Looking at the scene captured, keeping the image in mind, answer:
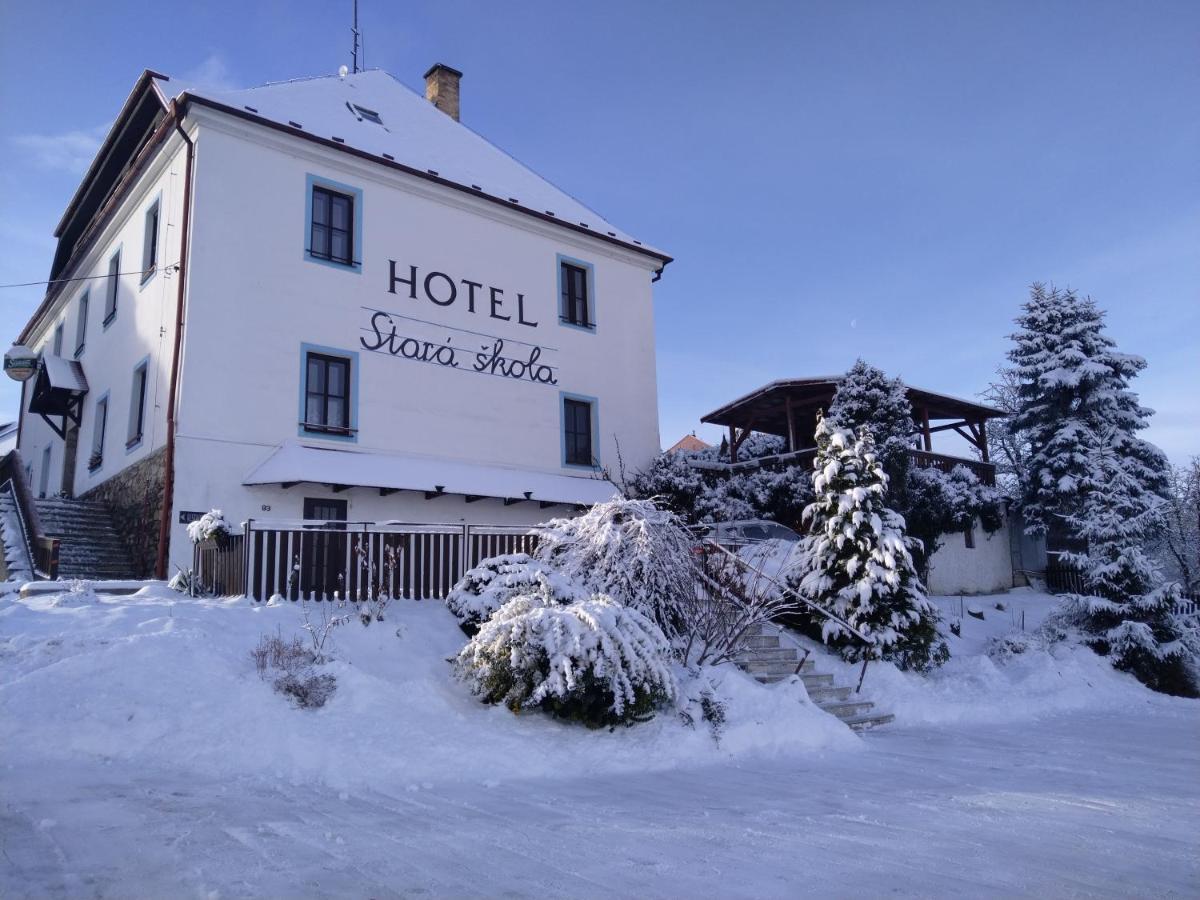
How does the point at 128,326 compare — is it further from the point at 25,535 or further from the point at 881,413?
the point at 881,413

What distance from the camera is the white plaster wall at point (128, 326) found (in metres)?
15.5

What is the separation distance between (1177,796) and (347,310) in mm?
14265

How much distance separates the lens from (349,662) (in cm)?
845

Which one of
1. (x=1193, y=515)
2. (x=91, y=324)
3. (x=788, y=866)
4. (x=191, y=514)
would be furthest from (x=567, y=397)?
(x=1193, y=515)

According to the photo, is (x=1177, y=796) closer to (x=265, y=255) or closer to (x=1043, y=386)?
(x=265, y=255)

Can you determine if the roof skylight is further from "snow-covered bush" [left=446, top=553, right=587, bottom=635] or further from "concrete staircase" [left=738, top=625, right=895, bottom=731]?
"concrete staircase" [left=738, top=625, right=895, bottom=731]

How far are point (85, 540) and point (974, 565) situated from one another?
63.0 feet

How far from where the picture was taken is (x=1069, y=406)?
24.8 metres

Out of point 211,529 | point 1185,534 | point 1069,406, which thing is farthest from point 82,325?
point 1185,534

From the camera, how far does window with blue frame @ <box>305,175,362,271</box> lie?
16312 millimetres

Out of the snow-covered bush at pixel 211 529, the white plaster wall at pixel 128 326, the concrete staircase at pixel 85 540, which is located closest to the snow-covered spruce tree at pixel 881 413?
the snow-covered bush at pixel 211 529

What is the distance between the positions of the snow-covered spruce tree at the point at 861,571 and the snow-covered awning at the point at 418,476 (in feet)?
19.4

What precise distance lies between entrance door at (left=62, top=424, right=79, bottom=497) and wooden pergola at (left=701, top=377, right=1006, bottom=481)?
49.6ft

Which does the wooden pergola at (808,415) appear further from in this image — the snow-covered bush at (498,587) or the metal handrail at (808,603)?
the snow-covered bush at (498,587)
